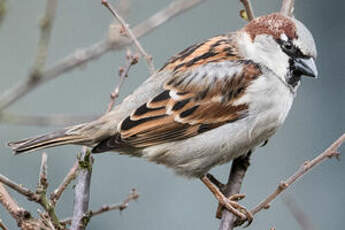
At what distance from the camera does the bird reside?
3.75 m

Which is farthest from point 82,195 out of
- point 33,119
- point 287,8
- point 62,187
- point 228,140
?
point 287,8

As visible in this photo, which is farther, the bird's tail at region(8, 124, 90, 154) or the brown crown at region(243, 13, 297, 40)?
the brown crown at region(243, 13, 297, 40)

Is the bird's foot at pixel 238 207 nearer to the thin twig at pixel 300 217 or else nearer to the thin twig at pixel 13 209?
the thin twig at pixel 300 217

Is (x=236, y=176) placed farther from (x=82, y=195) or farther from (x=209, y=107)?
(x=82, y=195)

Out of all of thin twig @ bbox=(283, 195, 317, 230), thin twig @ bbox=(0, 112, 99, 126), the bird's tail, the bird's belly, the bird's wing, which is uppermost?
the bird's tail

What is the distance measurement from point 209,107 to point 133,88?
1.19 m

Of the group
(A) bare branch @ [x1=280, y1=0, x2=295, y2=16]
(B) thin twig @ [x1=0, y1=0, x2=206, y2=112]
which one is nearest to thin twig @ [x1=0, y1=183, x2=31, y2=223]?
(B) thin twig @ [x1=0, y1=0, x2=206, y2=112]

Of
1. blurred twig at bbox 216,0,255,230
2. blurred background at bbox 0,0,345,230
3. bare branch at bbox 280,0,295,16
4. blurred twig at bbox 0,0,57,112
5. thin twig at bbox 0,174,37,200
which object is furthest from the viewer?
blurred background at bbox 0,0,345,230

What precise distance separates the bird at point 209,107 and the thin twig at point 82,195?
75 cm

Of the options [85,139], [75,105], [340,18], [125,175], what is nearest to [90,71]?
[75,105]

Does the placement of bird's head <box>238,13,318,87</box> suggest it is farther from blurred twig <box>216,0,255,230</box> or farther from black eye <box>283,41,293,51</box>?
blurred twig <box>216,0,255,230</box>

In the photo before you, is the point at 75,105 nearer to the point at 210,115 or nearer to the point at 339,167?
the point at 210,115

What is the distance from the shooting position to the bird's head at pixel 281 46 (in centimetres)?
368

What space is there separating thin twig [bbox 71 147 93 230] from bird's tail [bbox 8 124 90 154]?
637mm
